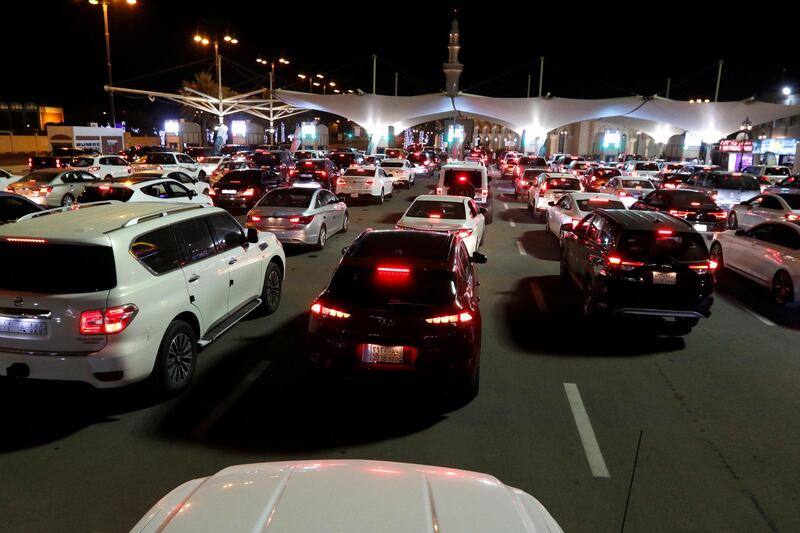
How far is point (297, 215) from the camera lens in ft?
44.4

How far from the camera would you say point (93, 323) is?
5.11m

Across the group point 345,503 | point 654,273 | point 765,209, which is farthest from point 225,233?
point 765,209

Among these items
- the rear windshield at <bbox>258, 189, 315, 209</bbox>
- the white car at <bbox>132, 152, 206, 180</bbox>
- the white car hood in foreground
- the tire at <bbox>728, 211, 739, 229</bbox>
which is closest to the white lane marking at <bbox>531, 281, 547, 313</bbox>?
the rear windshield at <bbox>258, 189, 315, 209</bbox>

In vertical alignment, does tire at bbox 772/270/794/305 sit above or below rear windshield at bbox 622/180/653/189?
below

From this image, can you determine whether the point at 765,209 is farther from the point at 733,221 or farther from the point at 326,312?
the point at 326,312

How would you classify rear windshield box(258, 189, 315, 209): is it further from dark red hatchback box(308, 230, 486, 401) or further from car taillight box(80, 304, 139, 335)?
car taillight box(80, 304, 139, 335)

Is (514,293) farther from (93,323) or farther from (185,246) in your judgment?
(93,323)

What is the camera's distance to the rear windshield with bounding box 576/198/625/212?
14.8 m

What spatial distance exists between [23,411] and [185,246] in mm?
2219

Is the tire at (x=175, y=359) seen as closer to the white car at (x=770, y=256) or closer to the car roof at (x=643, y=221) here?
the car roof at (x=643, y=221)

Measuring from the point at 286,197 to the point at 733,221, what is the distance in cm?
1361

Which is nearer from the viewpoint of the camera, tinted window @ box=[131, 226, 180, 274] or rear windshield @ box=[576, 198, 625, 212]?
tinted window @ box=[131, 226, 180, 274]

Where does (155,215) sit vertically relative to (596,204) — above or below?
above

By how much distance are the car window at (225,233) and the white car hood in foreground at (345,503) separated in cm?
536
